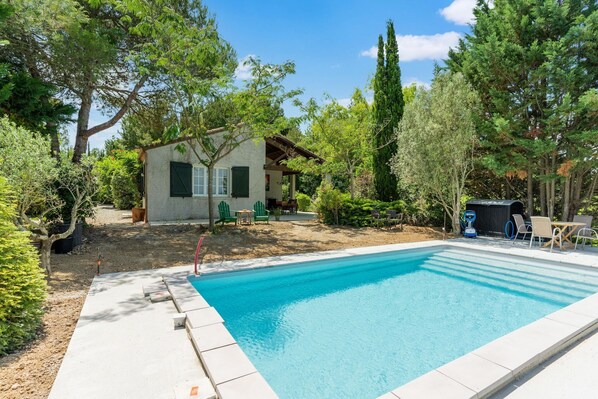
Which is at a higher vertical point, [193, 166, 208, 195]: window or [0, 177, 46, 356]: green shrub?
[193, 166, 208, 195]: window

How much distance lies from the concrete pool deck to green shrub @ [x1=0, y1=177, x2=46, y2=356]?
515mm

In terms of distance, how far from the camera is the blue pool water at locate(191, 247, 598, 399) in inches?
146

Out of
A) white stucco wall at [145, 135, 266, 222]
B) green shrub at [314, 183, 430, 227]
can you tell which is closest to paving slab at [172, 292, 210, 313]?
white stucco wall at [145, 135, 266, 222]

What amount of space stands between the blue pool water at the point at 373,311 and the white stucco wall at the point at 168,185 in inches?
Result: 325

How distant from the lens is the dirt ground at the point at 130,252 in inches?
119

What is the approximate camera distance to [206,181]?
48.9 ft

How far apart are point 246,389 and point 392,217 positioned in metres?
12.2

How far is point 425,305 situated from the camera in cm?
578

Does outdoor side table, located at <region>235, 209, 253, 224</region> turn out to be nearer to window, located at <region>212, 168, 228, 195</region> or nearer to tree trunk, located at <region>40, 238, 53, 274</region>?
window, located at <region>212, 168, 228, 195</region>

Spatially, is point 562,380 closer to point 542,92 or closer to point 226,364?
point 226,364

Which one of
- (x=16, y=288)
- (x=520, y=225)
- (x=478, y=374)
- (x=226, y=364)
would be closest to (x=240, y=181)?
(x=520, y=225)

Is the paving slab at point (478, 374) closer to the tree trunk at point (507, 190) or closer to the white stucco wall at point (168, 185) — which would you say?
the white stucco wall at point (168, 185)

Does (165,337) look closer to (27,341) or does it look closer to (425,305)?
(27,341)

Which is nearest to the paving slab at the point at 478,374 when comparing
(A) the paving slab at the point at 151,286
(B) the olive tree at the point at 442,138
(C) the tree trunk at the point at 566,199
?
(A) the paving slab at the point at 151,286
